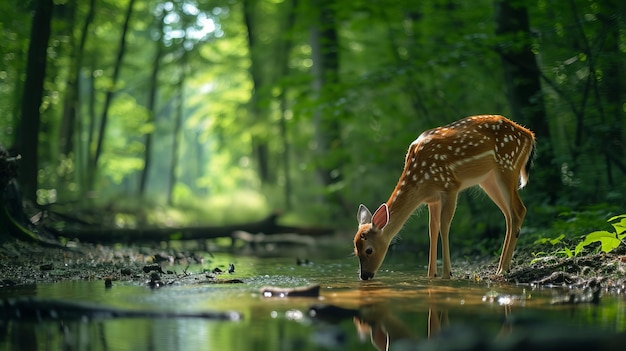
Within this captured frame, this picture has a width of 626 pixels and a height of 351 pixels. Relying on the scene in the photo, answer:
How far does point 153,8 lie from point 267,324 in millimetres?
24423

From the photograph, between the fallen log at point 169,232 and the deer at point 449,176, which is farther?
the fallen log at point 169,232

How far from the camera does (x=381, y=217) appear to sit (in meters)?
7.42

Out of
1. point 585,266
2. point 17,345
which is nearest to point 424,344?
point 17,345

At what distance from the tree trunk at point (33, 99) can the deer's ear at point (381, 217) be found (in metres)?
6.08

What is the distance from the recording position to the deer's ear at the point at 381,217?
7.32 metres

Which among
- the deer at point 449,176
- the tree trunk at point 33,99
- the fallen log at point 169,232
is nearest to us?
the deer at point 449,176

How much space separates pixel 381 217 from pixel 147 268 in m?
2.61

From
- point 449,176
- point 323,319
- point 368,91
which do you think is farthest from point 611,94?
point 323,319

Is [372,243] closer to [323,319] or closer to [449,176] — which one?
[449,176]

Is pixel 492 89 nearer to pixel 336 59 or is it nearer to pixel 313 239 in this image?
pixel 313 239

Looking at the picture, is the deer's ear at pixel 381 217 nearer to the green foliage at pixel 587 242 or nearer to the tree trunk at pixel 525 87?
the green foliage at pixel 587 242

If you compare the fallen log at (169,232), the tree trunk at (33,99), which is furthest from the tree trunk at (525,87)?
the tree trunk at (33,99)

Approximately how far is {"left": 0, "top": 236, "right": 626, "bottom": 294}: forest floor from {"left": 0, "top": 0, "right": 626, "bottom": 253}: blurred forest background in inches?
59.0

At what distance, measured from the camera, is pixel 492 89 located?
1248cm
